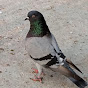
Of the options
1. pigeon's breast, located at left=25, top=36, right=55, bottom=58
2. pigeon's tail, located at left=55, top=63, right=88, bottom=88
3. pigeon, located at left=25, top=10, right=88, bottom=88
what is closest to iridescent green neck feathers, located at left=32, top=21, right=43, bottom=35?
pigeon, located at left=25, top=10, right=88, bottom=88

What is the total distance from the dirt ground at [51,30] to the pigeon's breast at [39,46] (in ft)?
2.07

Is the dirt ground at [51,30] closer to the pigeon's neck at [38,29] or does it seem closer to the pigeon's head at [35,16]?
the pigeon's neck at [38,29]

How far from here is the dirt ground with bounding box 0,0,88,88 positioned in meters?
4.12

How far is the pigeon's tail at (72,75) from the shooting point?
3.50 meters

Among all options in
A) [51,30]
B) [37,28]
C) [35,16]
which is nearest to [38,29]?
[37,28]

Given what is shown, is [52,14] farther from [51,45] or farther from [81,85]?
[81,85]

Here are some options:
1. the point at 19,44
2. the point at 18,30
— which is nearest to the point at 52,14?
the point at 18,30

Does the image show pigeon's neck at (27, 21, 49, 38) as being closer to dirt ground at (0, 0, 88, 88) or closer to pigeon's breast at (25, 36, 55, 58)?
pigeon's breast at (25, 36, 55, 58)

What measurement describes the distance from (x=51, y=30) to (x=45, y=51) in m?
1.95

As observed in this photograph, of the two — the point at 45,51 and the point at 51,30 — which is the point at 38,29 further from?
the point at 51,30

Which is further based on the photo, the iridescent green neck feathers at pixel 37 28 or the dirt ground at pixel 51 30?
the dirt ground at pixel 51 30

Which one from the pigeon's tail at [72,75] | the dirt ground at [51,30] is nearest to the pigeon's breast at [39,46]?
the pigeon's tail at [72,75]

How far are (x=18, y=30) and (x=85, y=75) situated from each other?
7.15 feet

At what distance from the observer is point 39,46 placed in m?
3.74
